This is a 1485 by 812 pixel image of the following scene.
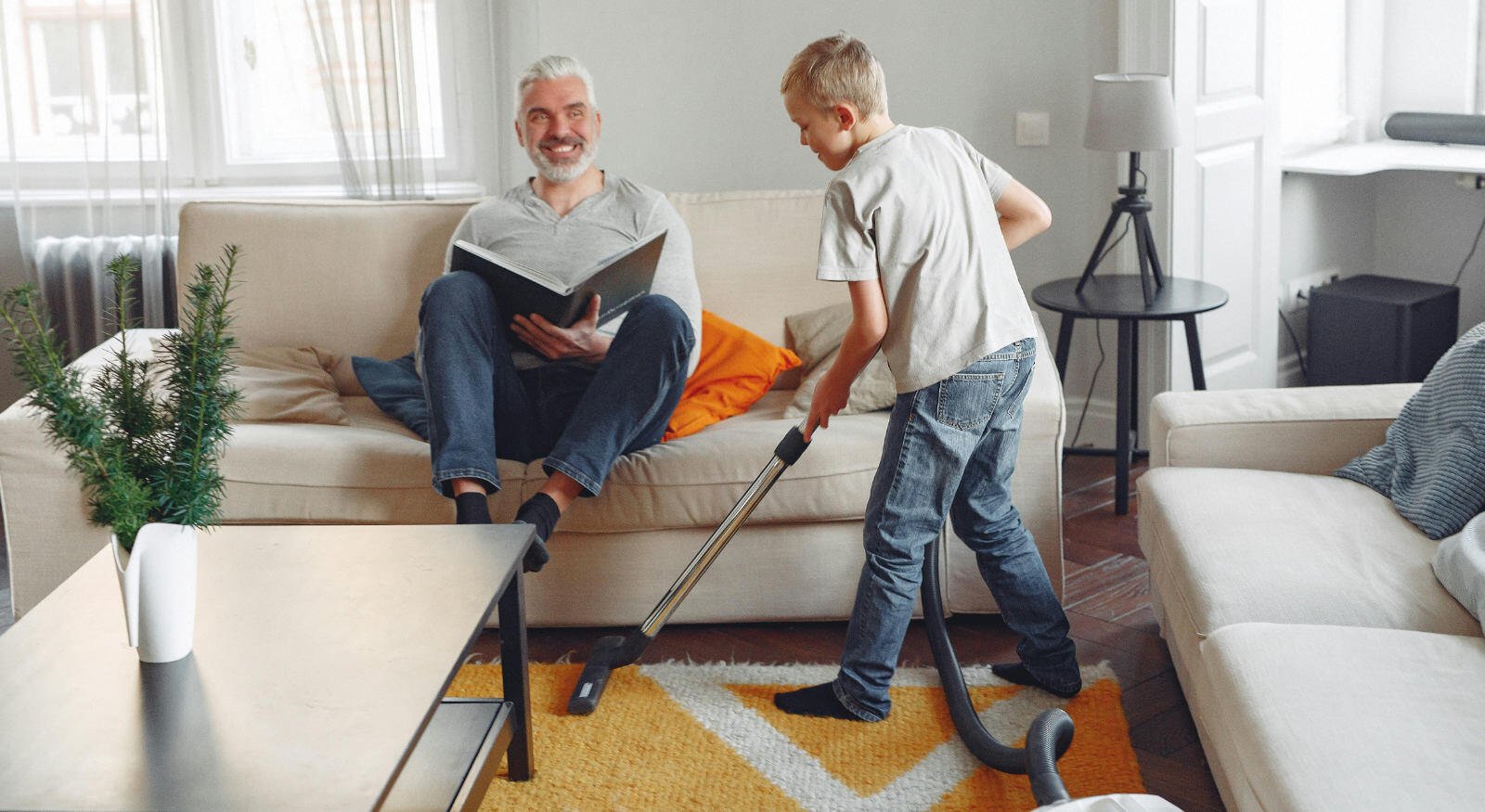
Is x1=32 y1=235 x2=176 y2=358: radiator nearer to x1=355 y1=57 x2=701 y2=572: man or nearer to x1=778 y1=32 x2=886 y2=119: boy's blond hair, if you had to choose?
x1=355 y1=57 x2=701 y2=572: man

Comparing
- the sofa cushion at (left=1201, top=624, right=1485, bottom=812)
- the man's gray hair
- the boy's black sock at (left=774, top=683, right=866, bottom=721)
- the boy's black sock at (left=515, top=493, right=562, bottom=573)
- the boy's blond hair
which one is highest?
the man's gray hair

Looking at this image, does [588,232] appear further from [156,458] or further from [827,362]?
[156,458]

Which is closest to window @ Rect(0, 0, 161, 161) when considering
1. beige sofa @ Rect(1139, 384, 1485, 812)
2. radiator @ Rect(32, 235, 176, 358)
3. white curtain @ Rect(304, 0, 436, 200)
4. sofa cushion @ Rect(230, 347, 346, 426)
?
radiator @ Rect(32, 235, 176, 358)

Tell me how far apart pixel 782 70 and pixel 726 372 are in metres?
1.10

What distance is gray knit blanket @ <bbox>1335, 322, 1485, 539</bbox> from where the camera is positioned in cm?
189

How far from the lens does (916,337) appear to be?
1.91m

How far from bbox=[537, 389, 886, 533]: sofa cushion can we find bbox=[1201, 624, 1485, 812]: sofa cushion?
789 millimetres

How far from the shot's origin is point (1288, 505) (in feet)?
6.58

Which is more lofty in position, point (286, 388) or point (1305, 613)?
point (286, 388)

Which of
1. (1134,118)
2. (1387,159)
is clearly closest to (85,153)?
(1134,118)

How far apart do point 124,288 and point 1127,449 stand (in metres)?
2.17

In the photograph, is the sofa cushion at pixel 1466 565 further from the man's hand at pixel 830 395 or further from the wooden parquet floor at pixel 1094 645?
the man's hand at pixel 830 395

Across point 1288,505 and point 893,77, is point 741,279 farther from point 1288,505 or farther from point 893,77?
point 1288,505

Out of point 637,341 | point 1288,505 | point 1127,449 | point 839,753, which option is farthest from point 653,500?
point 1127,449
